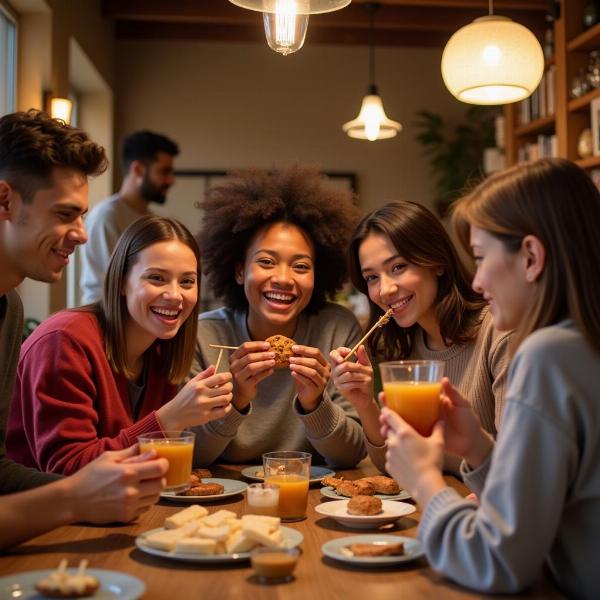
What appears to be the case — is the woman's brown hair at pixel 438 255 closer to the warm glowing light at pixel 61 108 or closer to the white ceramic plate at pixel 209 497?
the white ceramic plate at pixel 209 497

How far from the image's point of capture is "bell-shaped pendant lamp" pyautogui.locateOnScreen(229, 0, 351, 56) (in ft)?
7.38

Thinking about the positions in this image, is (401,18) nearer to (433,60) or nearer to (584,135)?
(433,60)

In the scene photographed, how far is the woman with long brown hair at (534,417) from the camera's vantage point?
1.29 m

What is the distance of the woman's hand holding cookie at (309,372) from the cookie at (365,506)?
64cm

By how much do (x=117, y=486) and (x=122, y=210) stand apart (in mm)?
4108

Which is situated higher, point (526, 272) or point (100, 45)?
point (100, 45)

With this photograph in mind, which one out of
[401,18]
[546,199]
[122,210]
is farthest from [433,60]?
[546,199]

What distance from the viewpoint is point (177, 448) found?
1755 millimetres

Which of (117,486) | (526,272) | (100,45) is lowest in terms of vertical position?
(117,486)

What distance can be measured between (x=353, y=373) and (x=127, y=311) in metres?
0.74

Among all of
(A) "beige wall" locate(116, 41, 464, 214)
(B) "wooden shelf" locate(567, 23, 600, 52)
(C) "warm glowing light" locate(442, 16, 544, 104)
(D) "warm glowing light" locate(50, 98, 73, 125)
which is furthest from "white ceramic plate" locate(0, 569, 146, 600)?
(A) "beige wall" locate(116, 41, 464, 214)

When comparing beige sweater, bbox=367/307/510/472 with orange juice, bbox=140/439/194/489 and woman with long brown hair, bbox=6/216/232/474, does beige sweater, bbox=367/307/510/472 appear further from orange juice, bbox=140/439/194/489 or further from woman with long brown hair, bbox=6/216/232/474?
orange juice, bbox=140/439/194/489

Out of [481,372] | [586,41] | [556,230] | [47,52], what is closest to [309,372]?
[481,372]

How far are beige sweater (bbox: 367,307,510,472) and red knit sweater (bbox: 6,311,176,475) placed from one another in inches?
29.4
